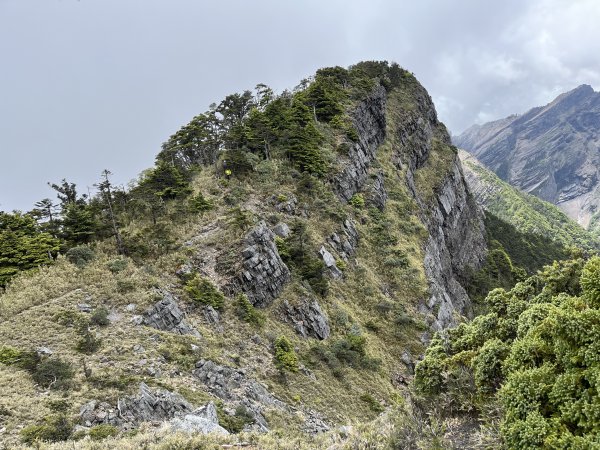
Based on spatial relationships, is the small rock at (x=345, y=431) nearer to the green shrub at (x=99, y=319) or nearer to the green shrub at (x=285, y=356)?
the green shrub at (x=285, y=356)

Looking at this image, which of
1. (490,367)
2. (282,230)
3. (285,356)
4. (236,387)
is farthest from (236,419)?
(282,230)

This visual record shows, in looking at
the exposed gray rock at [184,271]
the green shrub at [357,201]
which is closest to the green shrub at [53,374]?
the exposed gray rock at [184,271]

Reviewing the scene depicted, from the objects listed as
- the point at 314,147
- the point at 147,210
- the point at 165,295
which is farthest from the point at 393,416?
the point at 314,147

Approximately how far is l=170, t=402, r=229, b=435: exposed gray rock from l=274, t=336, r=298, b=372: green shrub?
7895 mm

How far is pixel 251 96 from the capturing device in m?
61.8

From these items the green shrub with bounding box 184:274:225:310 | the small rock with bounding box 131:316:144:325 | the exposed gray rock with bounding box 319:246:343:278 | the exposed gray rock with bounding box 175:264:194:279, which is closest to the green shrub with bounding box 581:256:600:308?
the small rock with bounding box 131:316:144:325

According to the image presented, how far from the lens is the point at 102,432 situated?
490 inches

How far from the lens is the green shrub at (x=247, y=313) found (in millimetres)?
25031

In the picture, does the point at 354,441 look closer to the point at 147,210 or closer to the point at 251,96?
the point at 147,210

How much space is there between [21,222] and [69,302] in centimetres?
1146

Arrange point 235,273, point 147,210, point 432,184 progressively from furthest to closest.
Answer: point 432,184, point 147,210, point 235,273

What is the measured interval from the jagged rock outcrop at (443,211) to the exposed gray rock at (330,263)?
13749 millimetres

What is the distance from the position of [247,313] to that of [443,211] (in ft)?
166

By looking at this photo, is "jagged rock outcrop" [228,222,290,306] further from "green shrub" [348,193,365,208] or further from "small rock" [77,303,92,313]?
"green shrub" [348,193,365,208]
